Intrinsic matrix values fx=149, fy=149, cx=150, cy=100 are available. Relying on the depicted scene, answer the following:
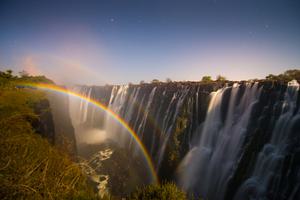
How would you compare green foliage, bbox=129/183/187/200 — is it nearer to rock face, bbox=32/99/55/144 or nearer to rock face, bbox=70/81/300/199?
rock face, bbox=70/81/300/199

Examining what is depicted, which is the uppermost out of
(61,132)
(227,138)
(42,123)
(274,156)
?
(42,123)

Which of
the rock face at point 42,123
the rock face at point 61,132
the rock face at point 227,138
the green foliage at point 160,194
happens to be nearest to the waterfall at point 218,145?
the rock face at point 227,138

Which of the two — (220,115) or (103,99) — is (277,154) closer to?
(220,115)

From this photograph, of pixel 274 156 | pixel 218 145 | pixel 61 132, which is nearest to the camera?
pixel 274 156

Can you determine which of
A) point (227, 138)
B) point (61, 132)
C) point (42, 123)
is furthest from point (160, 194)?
point (61, 132)

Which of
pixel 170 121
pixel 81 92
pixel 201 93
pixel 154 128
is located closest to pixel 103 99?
pixel 81 92

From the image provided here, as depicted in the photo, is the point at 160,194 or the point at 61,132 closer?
the point at 160,194

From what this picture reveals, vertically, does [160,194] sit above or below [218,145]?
above

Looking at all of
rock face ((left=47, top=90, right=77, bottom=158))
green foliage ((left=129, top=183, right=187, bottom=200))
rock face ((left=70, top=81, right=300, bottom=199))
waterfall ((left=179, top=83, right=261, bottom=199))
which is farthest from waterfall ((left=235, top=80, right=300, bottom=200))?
rock face ((left=47, top=90, right=77, bottom=158))

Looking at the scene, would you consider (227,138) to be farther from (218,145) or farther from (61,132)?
(61,132)
